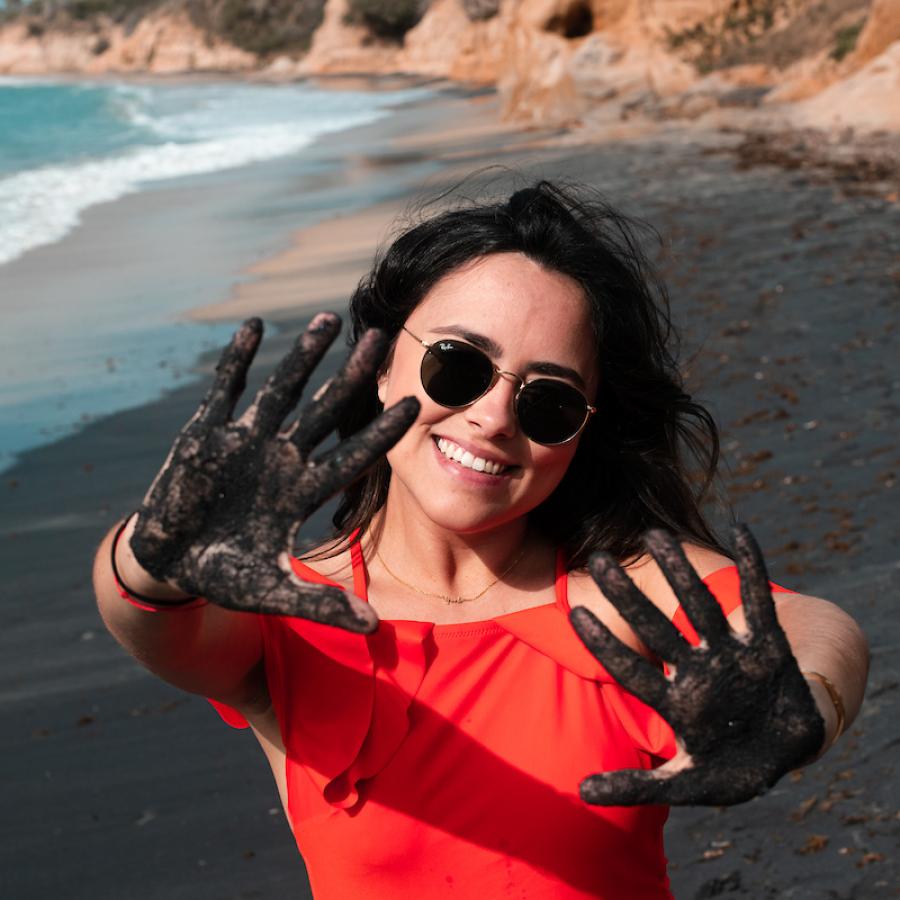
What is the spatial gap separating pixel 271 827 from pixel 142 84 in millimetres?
59658

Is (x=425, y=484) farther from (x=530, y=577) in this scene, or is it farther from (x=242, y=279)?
(x=242, y=279)

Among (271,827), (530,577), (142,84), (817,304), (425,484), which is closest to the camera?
(425,484)

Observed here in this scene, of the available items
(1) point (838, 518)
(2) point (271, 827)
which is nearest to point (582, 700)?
(2) point (271, 827)

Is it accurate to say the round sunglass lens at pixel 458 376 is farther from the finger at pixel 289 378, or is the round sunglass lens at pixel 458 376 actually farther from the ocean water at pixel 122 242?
the ocean water at pixel 122 242

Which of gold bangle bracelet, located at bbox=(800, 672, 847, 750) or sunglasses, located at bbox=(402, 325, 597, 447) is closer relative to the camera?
gold bangle bracelet, located at bbox=(800, 672, 847, 750)

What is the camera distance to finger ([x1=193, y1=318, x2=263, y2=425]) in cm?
162

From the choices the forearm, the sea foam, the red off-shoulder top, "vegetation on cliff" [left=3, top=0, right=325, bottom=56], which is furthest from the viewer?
"vegetation on cliff" [left=3, top=0, right=325, bottom=56]

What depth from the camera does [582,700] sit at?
78.0 inches

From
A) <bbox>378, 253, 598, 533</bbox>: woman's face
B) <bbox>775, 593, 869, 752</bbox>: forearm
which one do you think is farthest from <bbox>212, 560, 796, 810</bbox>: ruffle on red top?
<bbox>378, 253, 598, 533</bbox>: woman's face

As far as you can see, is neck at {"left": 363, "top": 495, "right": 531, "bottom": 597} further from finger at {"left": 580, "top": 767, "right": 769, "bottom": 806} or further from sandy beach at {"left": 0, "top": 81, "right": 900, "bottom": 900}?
sandy beach at {"left": 0, "top": 81, "right": 900, "bottom": 900}

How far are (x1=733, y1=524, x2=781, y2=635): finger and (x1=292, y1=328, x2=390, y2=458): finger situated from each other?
1.69 feet

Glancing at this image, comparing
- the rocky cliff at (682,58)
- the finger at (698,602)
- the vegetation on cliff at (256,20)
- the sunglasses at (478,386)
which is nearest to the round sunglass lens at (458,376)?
the sunglasses at (478,386)

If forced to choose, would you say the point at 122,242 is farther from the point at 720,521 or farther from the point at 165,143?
the point at 165,143

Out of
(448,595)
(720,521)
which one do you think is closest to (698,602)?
(448,595)
